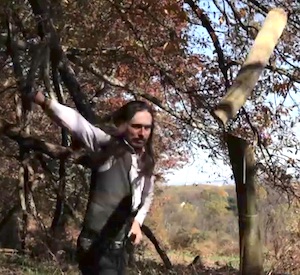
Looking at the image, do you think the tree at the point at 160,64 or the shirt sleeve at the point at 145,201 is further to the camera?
the tree at the point at 160,64

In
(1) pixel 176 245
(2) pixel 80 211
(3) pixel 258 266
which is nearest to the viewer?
(3) pixel 258 266

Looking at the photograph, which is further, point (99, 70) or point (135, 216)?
point (99, 70)

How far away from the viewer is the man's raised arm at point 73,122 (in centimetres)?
366

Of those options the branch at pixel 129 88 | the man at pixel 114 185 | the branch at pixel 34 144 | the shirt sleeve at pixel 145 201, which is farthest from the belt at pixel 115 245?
the branch at pixel 129 88

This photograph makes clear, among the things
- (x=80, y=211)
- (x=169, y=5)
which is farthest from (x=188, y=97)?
(x=80, y=211)

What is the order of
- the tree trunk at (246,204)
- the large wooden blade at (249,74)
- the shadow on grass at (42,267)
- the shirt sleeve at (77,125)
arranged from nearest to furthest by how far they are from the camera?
1. the large wooden blade at (249,74)
2. the shirt sleeve at (77,125)
3. the shadow on grass at (42,267)
4. the tree trunk at (246,204)

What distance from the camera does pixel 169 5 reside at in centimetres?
955

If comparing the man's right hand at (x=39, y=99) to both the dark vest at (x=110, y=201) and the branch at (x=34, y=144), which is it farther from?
the branch at (x=34, y=144)

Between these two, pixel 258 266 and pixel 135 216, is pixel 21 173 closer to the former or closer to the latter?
pixel 258 266

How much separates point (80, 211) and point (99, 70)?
346 cm

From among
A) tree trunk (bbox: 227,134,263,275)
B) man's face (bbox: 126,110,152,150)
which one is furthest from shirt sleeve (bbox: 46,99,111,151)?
tree trunk (bbox: 227,134,263,275)

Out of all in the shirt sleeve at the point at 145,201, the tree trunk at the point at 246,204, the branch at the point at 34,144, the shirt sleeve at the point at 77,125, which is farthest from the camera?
the tree trunk at the point at 246,204

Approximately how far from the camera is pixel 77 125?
12.3 ft

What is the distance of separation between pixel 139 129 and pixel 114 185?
1.13 ft
